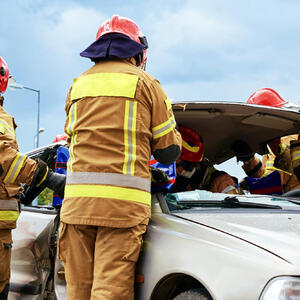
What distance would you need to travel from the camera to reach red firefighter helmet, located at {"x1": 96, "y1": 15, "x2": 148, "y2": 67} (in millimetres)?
2773

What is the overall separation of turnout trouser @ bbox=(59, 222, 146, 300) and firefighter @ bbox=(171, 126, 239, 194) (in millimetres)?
1529

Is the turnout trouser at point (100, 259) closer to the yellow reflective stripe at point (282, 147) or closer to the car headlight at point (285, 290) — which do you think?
the car headlight at point (285, 290)

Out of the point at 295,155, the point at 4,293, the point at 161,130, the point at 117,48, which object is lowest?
the point at 4,293

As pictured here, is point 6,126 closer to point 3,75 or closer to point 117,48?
point 3,75

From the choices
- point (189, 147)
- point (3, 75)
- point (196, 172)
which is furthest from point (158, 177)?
point (3, 75)

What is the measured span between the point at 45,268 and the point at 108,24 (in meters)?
1.96

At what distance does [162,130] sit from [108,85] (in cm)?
39

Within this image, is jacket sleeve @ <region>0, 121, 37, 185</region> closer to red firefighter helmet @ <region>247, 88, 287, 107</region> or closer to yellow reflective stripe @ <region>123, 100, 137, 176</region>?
yellow reflective stripe @ <region>123, 100, 137, 176</region>

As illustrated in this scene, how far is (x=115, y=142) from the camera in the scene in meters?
2.50

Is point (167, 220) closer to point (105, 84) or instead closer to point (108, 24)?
point (105, 84)

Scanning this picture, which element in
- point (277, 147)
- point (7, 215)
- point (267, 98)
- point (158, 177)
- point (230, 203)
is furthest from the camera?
point (267, 98)

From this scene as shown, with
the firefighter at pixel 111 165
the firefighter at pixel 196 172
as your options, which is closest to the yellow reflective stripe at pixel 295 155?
the firefighter at pixel 196 172

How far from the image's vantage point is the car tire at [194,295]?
81.5 inches

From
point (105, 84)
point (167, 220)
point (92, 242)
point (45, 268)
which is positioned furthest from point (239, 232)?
point (45, 268)
